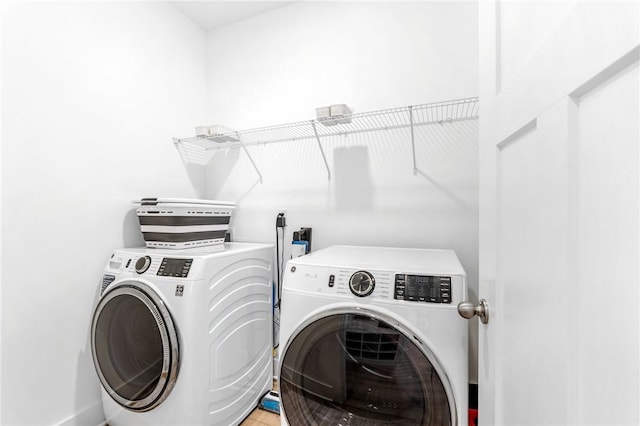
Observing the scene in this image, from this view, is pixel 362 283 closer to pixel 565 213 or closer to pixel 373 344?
pixel 373 344

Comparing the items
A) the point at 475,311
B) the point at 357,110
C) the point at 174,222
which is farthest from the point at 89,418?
the point at 357,110

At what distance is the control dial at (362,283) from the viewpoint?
112 cm

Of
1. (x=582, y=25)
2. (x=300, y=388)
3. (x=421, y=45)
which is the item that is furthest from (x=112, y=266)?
(x=421, y=45)

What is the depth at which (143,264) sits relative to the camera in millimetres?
1479

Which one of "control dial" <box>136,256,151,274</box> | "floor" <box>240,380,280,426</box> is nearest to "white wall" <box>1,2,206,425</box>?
"control dial" <box>136,256,151,274</box>

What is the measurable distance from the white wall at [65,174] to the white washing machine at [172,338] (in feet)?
0.61

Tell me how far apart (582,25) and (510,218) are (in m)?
0.37

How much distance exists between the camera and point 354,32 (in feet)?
6.30

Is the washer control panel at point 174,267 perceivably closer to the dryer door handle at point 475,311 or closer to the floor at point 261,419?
the floor at point 261,419

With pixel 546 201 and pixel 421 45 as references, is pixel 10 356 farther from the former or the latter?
pixel 421 45

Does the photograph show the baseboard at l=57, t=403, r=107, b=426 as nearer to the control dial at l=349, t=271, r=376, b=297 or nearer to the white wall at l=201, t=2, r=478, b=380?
the white wall at l=201, t=2, r=478, b=380

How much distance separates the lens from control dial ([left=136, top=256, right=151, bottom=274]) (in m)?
1.46

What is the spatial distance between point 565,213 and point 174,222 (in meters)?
1.68

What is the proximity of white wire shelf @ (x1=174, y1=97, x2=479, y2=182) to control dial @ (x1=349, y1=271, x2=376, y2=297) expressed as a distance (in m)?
0.89
